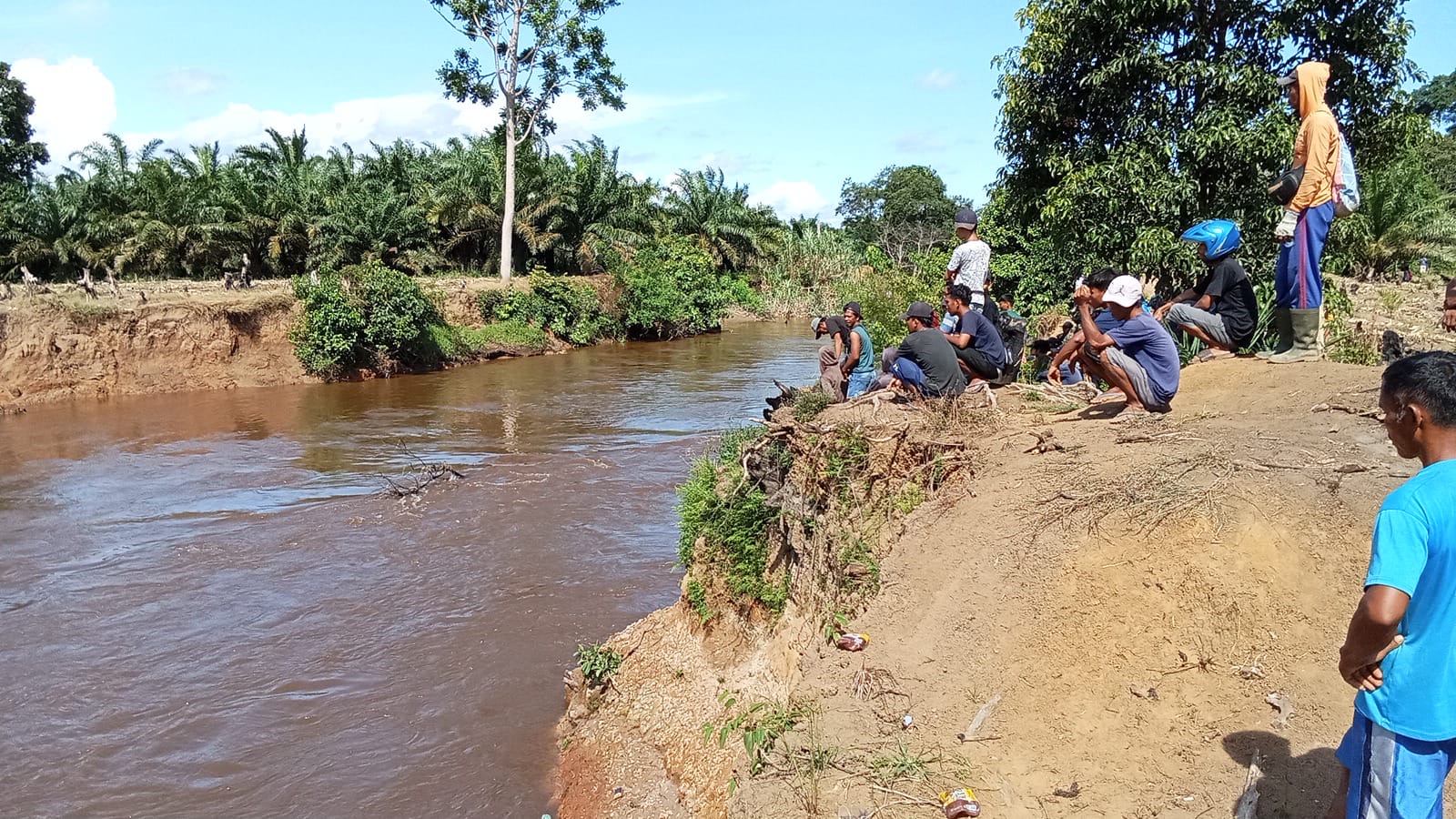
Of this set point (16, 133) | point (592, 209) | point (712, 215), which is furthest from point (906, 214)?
point (16, 133)


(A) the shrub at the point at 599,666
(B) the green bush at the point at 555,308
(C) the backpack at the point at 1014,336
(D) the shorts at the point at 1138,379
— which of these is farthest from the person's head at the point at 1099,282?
(B) the green bush at the point at 555,308

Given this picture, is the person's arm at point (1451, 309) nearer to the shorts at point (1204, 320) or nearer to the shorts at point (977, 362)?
the shorts at point (1204, 320)

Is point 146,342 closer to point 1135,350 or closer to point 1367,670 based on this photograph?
point 1135,350

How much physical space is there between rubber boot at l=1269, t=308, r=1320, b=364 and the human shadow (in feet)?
14.0

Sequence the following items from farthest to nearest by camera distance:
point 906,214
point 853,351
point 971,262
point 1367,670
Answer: point 906,214, point 853,351, point 971,262, point 1367,670

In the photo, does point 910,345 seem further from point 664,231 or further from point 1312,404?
point 664,231

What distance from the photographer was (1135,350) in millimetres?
6027

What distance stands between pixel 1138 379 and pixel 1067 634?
2.40 metres

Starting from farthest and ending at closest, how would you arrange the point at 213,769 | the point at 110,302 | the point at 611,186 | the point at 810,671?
the point at 611,186
the point at 110,302
the point at 213,769
the point at 810,671

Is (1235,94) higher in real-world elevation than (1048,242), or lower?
higher

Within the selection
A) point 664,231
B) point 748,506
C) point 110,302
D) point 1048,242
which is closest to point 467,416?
point 110,302

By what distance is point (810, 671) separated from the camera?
481 cm

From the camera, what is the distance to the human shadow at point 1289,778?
3200 millimetres

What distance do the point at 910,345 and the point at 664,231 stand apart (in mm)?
27094
